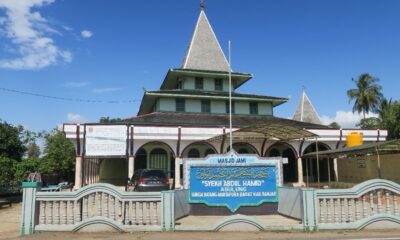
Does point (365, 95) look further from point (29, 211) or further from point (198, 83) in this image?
point (29, 211)

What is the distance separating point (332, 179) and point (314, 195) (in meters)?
22.6

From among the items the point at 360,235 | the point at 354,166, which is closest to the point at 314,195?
the point at 360,235

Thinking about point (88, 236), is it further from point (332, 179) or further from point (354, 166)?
point (332, 179)

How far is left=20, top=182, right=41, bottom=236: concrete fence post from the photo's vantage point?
9.53m

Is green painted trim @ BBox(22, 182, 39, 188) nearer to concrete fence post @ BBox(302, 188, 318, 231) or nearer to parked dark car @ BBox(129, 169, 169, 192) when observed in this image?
concrete fence post @ BBox(302, 188, 318, 231)

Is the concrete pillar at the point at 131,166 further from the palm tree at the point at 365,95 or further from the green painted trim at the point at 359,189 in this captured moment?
the palm tree at the point at 365,95

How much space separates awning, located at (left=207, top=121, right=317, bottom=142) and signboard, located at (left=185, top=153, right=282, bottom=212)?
7.74 m

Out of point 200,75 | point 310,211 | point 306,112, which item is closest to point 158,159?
point 200,75

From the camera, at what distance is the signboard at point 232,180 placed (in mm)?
11969

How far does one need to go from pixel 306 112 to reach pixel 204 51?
55.0 feet

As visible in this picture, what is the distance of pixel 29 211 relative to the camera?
31.6ft

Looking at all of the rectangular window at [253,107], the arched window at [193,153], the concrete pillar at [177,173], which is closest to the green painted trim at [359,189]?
the concrete pillar at [177,173]

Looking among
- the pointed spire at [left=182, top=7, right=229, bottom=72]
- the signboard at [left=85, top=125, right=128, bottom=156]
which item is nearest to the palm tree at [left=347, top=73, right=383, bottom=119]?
the pointed spire at [left=182, top=7, right=229, bottom=72]

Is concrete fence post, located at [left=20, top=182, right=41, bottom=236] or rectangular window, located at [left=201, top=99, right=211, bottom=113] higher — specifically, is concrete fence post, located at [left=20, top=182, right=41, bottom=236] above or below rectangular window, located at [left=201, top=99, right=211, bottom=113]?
below
